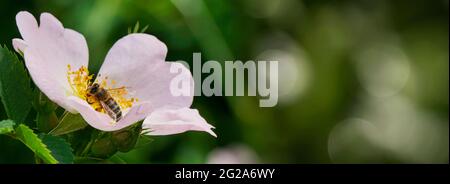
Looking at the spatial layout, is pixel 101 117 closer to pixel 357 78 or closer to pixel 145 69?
pixel 145 69

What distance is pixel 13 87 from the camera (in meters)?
0.73

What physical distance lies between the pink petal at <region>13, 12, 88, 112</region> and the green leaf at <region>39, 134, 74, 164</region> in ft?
0.11

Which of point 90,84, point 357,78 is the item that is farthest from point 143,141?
point 357,78

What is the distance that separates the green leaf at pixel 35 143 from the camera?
0.68 m

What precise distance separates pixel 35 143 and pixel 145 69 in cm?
16

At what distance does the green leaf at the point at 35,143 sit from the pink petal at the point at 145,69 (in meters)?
Result: 0.12

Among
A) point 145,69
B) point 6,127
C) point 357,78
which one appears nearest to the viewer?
point 6,127

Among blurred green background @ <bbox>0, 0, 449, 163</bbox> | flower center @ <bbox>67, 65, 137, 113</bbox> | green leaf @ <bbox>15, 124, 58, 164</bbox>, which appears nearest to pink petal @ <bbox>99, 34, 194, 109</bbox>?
flower center @ <bbox>67, 65, 137, 113</bbox>

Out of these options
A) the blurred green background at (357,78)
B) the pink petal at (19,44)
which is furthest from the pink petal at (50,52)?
the blurred green background at (357,78)

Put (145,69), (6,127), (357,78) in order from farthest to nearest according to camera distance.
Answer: (357,78) < (145,69) < (6,127)

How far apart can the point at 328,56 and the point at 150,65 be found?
6.92ft

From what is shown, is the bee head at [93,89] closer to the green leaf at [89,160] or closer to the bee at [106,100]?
the bee at [106,100]

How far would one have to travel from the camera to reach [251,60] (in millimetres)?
2453

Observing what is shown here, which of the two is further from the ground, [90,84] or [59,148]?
[90,84]
